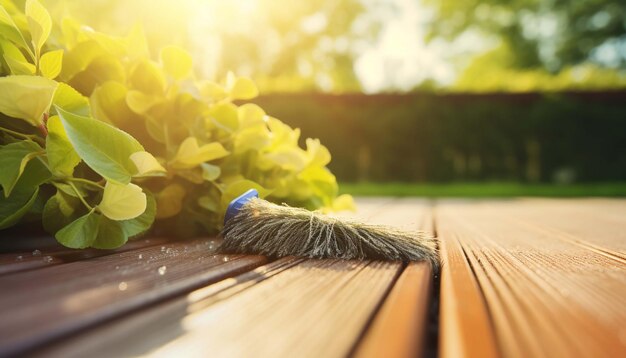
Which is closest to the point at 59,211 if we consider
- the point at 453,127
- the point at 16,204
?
the point at 16,204

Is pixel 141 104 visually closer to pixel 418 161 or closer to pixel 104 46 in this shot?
pixel 104 46

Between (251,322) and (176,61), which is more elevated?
(176,61)

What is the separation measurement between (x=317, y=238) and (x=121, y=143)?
1.22ft

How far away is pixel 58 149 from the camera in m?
0.98

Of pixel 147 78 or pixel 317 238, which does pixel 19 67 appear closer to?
pixel 147 78

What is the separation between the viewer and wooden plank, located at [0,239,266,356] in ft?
1.60

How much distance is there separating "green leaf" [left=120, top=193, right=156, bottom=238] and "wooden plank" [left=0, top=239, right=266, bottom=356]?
0.04 meters

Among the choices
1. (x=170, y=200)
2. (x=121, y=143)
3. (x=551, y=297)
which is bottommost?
(x=551, y=297)

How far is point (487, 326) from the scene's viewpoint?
0.54 meters

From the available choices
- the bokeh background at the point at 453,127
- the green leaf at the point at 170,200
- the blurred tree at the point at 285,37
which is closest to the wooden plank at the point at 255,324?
the green leaf at the point at 170,200

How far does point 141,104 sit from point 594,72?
2124cm

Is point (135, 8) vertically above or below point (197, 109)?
above

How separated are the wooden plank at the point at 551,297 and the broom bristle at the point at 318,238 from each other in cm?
12

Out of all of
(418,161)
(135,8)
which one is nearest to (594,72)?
(418,161)
